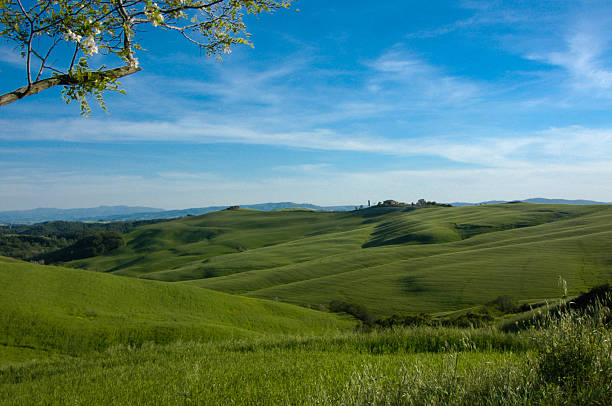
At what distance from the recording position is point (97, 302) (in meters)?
39.2

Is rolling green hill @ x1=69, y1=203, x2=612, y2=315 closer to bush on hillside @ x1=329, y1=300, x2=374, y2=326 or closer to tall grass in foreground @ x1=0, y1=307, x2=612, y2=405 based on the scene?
bush on hillside @ x1=329, y1=300, x2=374, y2=326

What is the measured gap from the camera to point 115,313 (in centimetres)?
3681

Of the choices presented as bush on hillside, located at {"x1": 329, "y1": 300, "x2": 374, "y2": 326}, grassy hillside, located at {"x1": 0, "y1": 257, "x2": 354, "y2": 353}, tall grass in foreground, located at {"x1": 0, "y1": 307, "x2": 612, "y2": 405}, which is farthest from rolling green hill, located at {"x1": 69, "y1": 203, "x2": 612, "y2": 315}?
tall grass in foreground, located at {"x1": 0, "y1": 307, "x2": 612, "y2": 405}

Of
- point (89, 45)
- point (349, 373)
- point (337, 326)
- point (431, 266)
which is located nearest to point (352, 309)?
point (337, 326)

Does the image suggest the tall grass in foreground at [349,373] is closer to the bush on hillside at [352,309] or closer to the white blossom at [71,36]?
the white blossom at [71,36]

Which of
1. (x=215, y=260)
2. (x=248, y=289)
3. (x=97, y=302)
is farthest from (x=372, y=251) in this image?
(x=97, y=302)

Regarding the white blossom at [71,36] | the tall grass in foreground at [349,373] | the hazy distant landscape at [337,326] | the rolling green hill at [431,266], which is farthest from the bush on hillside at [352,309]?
the white blossom at [71,36]

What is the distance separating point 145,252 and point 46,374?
18929 centimetres

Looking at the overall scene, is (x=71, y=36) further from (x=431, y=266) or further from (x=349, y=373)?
(x=431, y=266)

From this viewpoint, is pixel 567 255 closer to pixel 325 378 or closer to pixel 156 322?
pixel 156 322

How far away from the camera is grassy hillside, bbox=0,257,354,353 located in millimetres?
29766

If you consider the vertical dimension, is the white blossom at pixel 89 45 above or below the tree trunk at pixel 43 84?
above

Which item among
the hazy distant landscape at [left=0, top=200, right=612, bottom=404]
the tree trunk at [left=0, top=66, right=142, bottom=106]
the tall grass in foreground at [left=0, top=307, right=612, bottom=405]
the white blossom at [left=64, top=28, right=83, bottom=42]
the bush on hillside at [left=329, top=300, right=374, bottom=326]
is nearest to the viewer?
the tall grass in foreground at [left=0, top=307, right=612, bottom=405]

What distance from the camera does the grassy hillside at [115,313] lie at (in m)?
29.8
